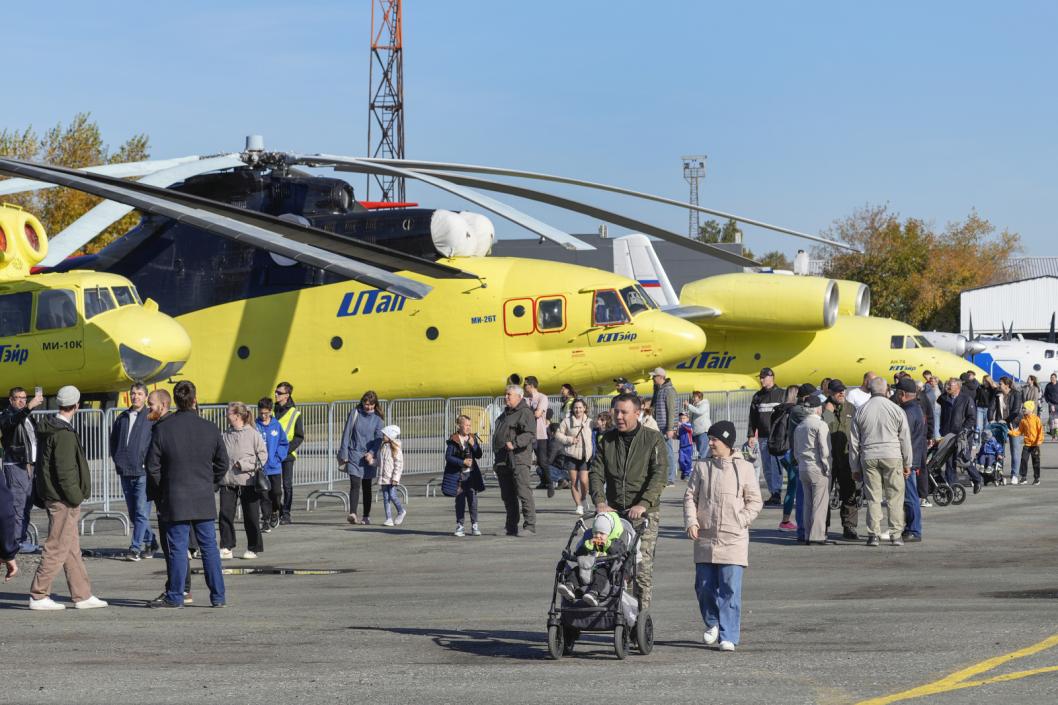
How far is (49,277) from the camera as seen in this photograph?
21.8 m

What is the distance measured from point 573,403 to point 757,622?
24.0ft

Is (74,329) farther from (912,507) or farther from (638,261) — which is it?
(638,261)

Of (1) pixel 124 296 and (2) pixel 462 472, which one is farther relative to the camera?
(1) pixel 124 296

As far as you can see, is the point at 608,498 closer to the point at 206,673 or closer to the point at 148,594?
the point at 206,673

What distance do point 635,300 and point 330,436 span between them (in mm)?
5592

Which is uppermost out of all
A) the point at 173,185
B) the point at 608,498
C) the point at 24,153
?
the point at 24,153

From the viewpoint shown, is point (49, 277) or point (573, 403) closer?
point (573, 403)

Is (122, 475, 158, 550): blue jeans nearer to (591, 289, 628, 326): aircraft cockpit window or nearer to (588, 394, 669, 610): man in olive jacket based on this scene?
(588, 394, 669, 610): man in olive jacket

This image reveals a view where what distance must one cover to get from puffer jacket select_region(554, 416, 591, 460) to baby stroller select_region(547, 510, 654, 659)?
8695 millimetres

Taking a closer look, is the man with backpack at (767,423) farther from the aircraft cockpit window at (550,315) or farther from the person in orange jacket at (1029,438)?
the person in orange jacket at (1029,438)

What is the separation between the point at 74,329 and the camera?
21.3m

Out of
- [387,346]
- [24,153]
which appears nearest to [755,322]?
[387,346]

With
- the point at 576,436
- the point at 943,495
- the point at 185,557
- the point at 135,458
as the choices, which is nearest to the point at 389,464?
the point at 576,436

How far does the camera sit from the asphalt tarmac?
7453 millimetres
